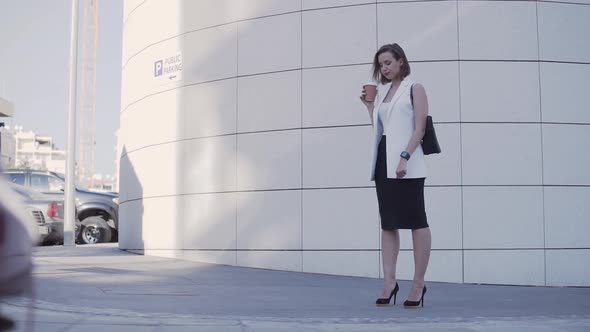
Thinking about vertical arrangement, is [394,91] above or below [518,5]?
below

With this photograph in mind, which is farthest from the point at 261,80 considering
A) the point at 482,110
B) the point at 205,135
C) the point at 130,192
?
the point at 130,192

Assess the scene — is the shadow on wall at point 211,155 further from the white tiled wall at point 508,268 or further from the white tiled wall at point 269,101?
the white tiled wall at point 508,268

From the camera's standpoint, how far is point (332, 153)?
826 cm

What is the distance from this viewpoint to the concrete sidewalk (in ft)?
15.1

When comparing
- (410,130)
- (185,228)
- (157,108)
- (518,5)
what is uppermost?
(518,5)

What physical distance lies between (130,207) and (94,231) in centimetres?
624

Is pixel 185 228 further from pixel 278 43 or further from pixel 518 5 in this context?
pixel 518 5

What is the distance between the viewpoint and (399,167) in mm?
5477

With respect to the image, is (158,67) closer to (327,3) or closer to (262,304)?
(327,3)

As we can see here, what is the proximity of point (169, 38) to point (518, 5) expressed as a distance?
437 centimetres

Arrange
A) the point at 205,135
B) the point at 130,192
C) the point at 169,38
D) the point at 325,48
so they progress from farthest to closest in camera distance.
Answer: the point at 130,192, the point at 169,38, the point at 205,135, the point at 325,48

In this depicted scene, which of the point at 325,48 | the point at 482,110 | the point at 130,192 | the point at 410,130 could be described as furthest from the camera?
the point at 130,192

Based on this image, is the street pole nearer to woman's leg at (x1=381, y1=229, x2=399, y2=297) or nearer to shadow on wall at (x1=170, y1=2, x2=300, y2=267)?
shadow on wall at (x1=170, y1=2, x2=300, y2=267)

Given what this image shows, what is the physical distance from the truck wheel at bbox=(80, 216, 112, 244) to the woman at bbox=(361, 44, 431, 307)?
39.6 feet
